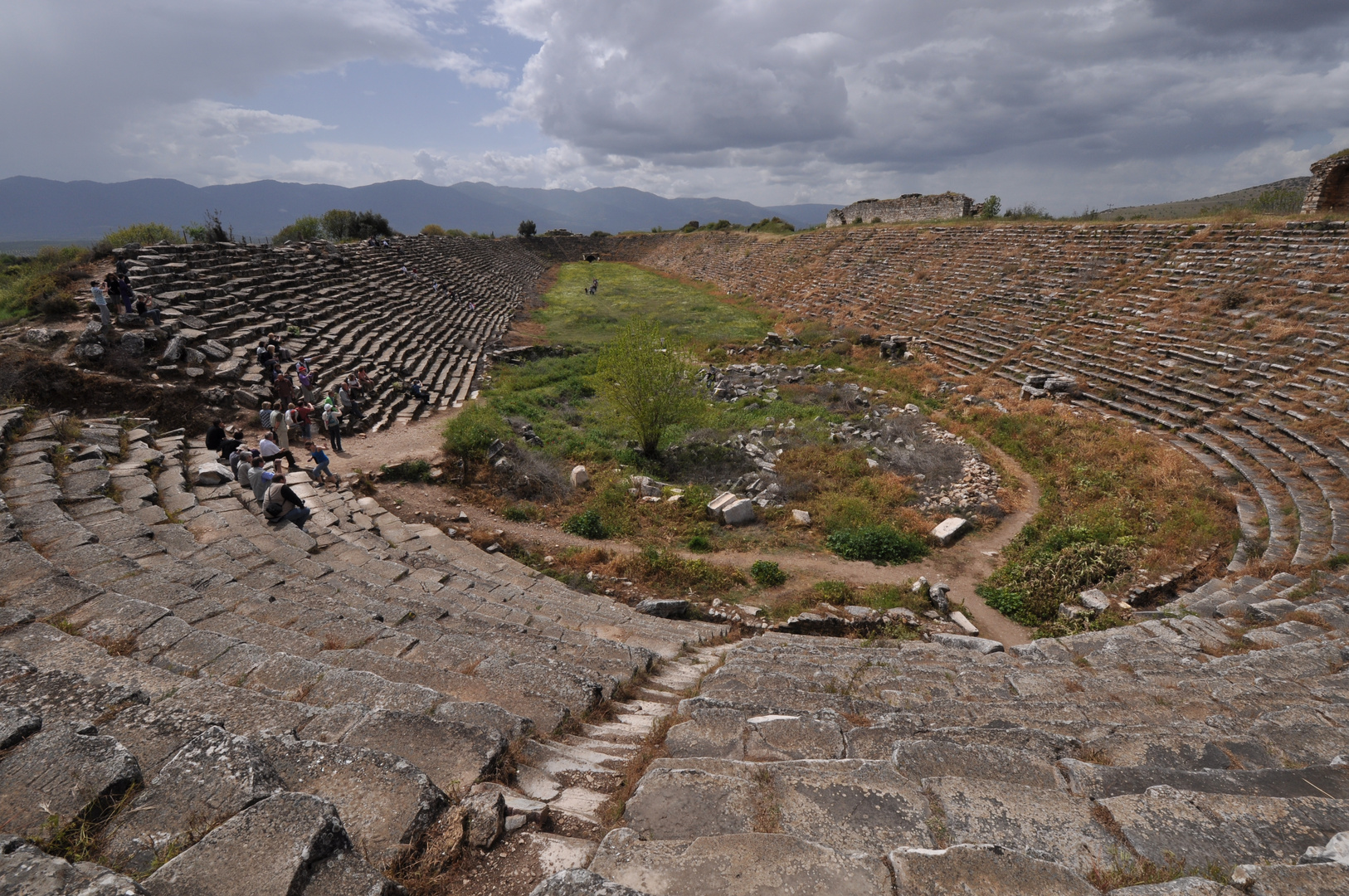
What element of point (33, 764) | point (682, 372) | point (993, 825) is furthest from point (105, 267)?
point (993, 825)

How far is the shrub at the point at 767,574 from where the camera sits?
10.8 meters

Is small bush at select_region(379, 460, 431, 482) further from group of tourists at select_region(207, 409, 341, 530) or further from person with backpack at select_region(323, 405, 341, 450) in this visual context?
person with backpack at select_region(323, 405, 341, 450)

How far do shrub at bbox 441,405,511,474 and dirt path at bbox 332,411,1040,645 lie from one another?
0.60 m

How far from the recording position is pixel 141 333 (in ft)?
49.8

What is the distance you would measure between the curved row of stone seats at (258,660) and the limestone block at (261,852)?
3 centimetres

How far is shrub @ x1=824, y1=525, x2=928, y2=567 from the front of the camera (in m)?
11.7

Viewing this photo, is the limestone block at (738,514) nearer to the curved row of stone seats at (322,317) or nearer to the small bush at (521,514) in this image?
the small bush at (521,514)

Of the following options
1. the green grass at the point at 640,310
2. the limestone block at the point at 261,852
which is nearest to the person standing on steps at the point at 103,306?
the green grass at the point at 640,310

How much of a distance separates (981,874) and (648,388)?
46.5 ft

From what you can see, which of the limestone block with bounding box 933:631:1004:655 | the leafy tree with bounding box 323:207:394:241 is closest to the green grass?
the leafy tree with bounding box 323:207:394:241

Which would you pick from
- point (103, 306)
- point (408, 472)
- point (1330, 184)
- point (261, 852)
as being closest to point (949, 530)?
point (261, 852)

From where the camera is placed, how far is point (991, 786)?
3371 millimetres

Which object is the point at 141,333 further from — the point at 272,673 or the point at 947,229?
the point at 947,229

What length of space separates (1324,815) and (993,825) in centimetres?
165
